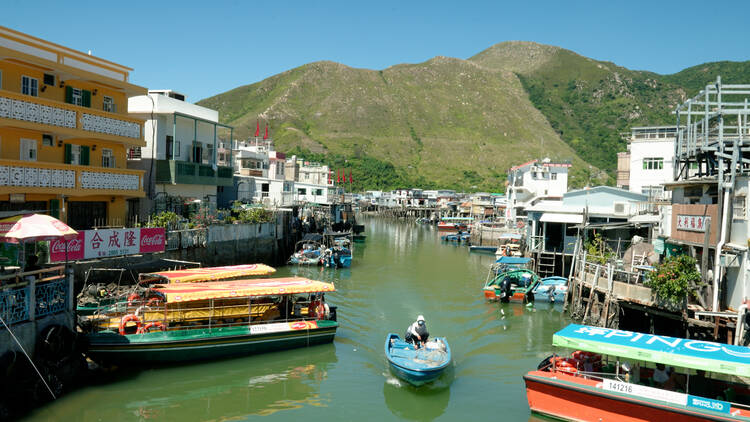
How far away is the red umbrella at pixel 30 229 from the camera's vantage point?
638 inches

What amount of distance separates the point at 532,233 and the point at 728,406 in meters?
31.9

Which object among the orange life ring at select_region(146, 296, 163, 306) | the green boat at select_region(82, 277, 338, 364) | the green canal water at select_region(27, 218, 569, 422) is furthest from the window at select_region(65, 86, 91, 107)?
the green canal water at select_region(27, 218, 569, 422)

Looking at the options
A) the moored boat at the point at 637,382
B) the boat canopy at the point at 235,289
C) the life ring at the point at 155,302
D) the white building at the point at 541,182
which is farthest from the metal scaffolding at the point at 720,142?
the white building at the point at 541,182

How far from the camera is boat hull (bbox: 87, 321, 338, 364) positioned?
60.7 ft

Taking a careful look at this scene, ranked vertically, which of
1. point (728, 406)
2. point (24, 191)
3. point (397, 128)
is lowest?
point (728, 406)

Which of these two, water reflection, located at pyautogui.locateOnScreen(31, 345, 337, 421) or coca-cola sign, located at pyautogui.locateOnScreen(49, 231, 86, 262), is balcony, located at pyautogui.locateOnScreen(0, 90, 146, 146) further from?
water reflection, located at pyautogui.locateOnScreen(31, 345, 337, 421)

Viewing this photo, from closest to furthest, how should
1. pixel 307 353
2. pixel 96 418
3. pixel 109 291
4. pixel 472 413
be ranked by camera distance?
1. pixel 96 418
2. pixel 472 413
3. pixel 307 353
4. pixel 109 291

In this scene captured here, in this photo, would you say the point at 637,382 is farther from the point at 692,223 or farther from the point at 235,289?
the point at 235,289

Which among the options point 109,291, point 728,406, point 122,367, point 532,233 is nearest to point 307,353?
point 122,367

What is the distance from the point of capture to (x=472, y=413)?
1695 centimetres

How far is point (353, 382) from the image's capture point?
64.0ft

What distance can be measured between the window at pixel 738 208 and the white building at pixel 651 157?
1197 inches

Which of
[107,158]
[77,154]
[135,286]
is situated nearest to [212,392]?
[135,286]

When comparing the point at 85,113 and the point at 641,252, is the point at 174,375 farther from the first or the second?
the point at 641,252
